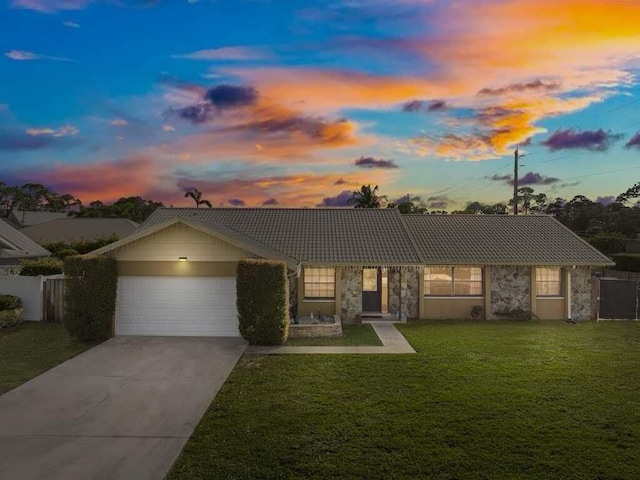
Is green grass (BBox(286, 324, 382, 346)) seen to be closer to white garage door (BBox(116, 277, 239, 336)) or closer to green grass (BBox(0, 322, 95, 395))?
white garage door (BBox(116, 277, 239, 336))

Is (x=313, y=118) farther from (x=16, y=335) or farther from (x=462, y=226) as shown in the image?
(x=16, y=335)

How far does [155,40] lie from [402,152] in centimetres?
1520

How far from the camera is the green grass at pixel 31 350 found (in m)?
10.3

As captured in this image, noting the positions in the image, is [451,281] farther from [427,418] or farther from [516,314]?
[427,418]

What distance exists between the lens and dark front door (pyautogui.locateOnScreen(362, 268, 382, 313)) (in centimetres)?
1861

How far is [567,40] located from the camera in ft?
52.9

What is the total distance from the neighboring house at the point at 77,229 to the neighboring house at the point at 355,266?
3727cm

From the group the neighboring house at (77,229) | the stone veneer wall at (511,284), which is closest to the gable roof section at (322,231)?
the stone veneer wall at (511,284)

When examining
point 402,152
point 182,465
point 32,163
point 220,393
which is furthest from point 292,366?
point 32,163

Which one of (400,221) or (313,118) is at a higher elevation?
Result: (313,118)

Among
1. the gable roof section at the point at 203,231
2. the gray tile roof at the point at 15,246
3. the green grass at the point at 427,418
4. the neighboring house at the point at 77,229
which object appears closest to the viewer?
the green grass at the point at 427,418

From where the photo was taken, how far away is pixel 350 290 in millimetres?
17078

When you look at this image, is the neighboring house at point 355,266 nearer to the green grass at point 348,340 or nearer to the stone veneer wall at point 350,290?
the stone veneer wall at point 350,290

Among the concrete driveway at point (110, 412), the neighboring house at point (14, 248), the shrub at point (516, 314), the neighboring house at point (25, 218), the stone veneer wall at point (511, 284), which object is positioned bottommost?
the concrete driveway at point (110, 412)
